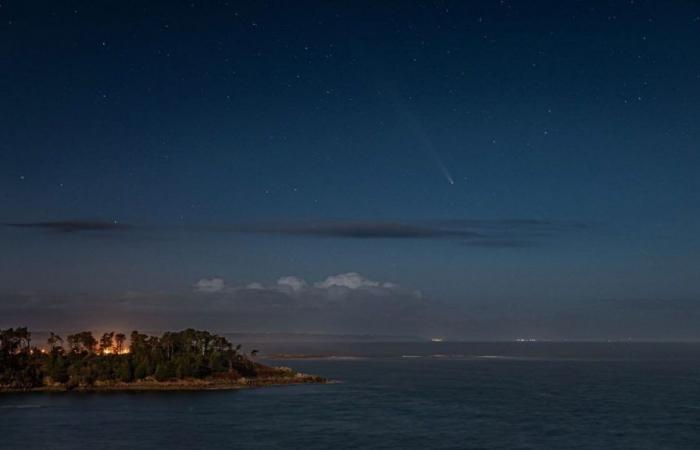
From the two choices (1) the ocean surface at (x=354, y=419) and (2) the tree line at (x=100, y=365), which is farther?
(2) the tree line at (x=100, y=365)

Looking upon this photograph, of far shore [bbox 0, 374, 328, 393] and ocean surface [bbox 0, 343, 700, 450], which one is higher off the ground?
far shore [bbox 0, 374, 328, 393]

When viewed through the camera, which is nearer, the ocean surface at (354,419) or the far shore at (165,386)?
the ocean surface at (354,419)

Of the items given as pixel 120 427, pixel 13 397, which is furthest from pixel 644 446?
pixel 13 397

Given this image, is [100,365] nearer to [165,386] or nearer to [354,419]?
[165,386]

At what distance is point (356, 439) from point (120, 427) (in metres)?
40.1

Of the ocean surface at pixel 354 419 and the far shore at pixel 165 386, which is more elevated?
the far shore at pixel 165 386

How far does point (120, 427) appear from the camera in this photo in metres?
115

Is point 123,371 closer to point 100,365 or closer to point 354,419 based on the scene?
point 100,365

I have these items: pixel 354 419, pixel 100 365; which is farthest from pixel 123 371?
pixel 354 419

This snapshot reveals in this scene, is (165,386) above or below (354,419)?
above

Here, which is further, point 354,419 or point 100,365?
point 100,365

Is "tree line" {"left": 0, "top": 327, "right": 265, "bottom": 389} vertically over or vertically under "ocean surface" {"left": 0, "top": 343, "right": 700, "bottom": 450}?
over

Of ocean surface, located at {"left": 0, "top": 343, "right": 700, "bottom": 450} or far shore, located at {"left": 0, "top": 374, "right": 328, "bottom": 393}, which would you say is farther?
far shore, located at {"left": 0, "top": 374, "right": 328, "bottom": 393}

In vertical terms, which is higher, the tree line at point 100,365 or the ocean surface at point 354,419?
the tree line at point 100,365
